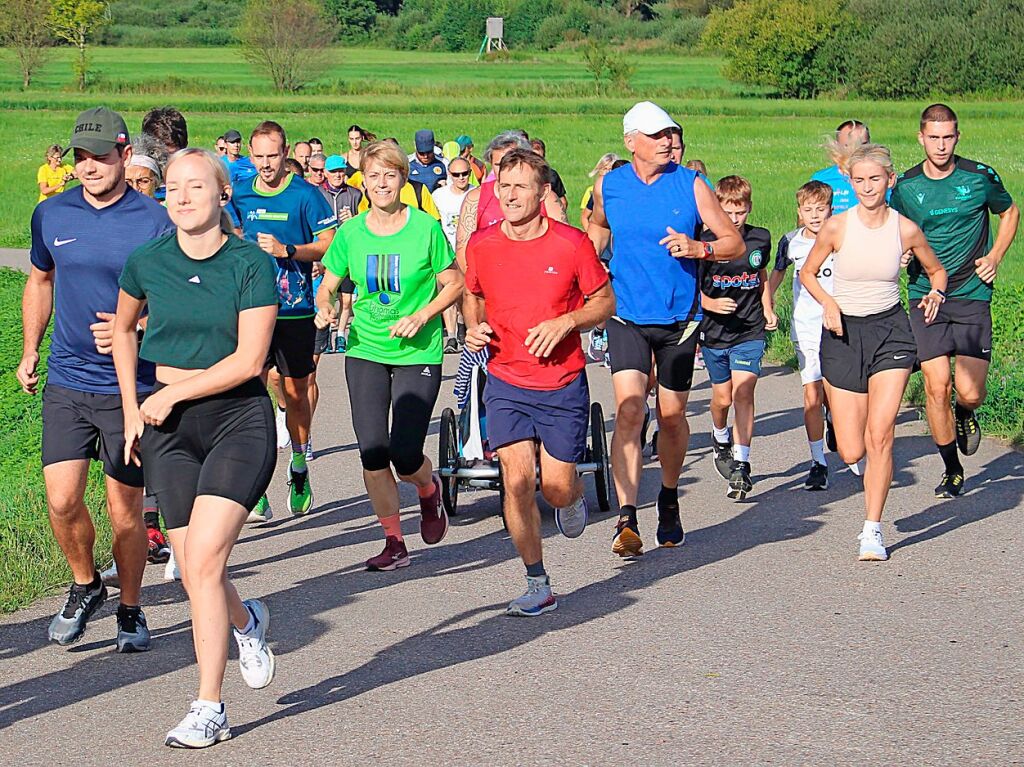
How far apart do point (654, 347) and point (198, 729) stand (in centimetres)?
372

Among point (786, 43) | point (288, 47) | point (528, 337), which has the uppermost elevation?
point (528, 337)

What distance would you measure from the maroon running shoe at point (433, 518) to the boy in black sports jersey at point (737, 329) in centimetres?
233

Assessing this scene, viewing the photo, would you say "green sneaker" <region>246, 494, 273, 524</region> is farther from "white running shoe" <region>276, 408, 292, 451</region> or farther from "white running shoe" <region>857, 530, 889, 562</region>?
"white running shoe" <region>857, 530, 889, 562</region>

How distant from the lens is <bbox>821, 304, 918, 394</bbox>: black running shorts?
8.48m

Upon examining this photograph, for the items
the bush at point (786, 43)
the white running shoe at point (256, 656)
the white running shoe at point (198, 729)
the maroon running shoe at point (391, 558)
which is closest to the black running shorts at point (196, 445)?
the white running shoe at point (256, 656)

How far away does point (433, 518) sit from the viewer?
28.3 ft

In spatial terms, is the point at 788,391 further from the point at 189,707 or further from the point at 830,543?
the point at 189,707

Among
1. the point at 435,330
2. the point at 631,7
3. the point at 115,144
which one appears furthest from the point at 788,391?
the point at 631,7

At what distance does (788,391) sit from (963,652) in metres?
7.72

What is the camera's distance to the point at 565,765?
525cm

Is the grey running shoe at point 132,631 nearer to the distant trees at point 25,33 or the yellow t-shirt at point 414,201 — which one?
the yellow t-shirt at point 414,201

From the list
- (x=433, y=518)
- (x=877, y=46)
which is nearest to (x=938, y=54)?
(x=877, y=46)

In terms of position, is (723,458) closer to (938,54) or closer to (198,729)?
(198,729)

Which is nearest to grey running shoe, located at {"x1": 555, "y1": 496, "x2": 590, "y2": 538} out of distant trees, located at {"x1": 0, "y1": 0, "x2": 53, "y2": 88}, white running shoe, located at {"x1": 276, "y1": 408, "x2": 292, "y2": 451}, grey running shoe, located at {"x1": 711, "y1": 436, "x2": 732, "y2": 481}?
grey running shoe, located at {"x1": 711, "y1": 436, "x2": 732, "y2": 481}
